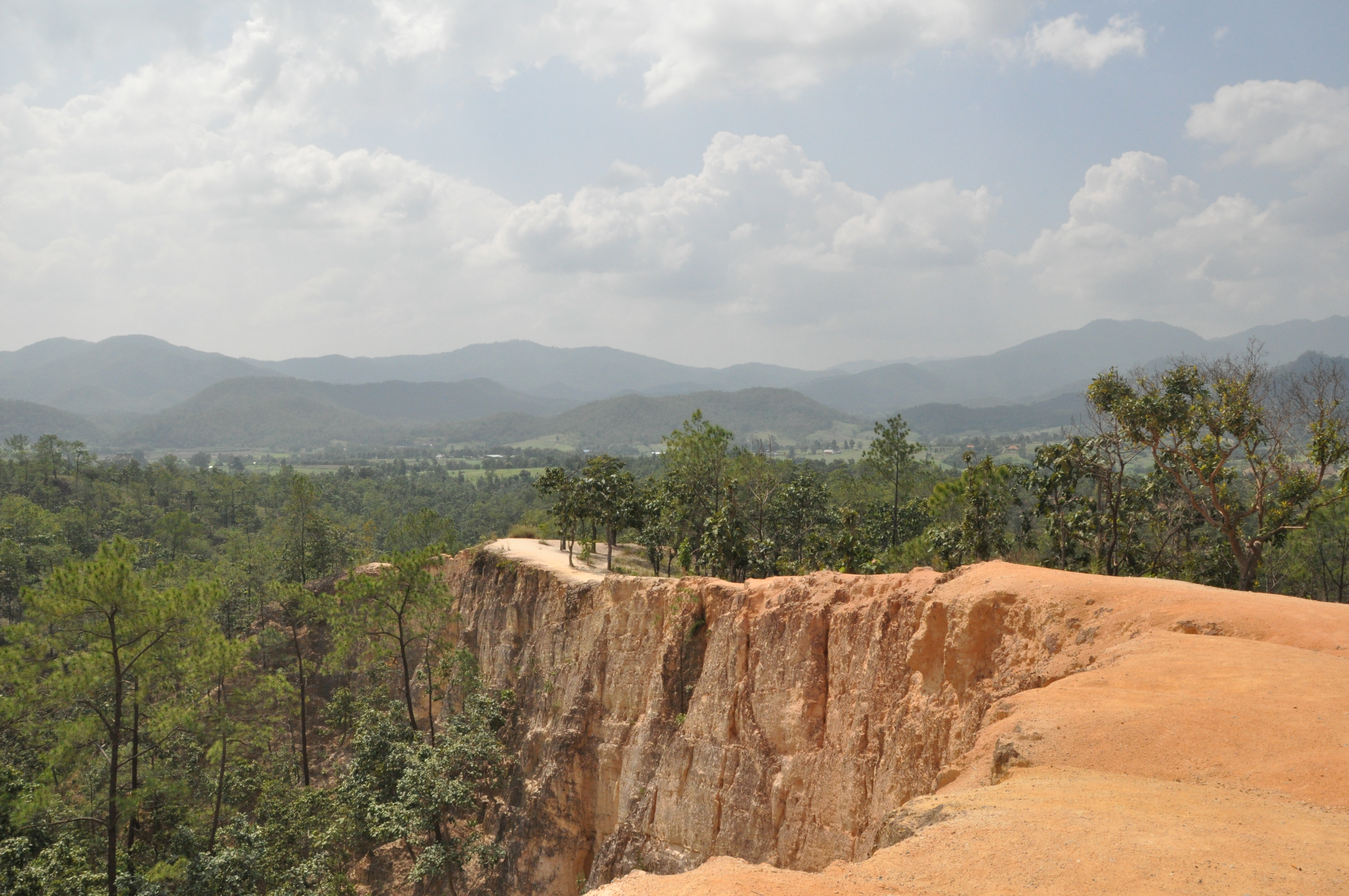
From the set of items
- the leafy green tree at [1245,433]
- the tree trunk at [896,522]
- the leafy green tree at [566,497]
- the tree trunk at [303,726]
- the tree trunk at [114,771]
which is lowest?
the tree trunk at [303,726]

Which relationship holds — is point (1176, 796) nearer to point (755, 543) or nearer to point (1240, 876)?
point (1240, 876)

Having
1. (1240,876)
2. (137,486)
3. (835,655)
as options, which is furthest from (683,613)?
(137,486)

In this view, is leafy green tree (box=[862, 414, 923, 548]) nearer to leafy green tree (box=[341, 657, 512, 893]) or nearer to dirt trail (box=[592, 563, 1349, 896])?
leafy green tree (box=[341, 657, 512, 893])

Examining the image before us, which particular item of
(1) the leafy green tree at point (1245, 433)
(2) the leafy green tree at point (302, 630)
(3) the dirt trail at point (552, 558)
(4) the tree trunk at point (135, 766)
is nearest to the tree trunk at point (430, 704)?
(2) the leafy green tree at point (302, 630)

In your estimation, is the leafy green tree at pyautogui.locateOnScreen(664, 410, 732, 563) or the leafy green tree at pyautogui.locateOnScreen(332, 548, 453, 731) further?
the leafy green tree at pyautogui.locateOnScreen(664, 410, 732, 563)

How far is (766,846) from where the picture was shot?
22.2m

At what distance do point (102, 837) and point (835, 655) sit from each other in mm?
31995

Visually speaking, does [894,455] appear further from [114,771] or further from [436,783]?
[114,771]

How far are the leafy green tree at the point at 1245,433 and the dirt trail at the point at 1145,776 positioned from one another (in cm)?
1334

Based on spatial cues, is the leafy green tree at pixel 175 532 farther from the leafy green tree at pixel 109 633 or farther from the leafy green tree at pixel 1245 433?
the leafy green tree at pixel 1245 433

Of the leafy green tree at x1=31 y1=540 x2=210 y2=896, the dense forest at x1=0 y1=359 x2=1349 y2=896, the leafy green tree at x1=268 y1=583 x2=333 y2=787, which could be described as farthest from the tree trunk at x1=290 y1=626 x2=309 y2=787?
the leafy green tree at x1=31 y1=540 x2=210 y2=896

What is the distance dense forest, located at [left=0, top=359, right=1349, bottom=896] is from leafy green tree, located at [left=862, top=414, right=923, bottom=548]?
337 millimetres

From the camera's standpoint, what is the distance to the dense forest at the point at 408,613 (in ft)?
78.0

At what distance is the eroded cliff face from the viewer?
17.2m
